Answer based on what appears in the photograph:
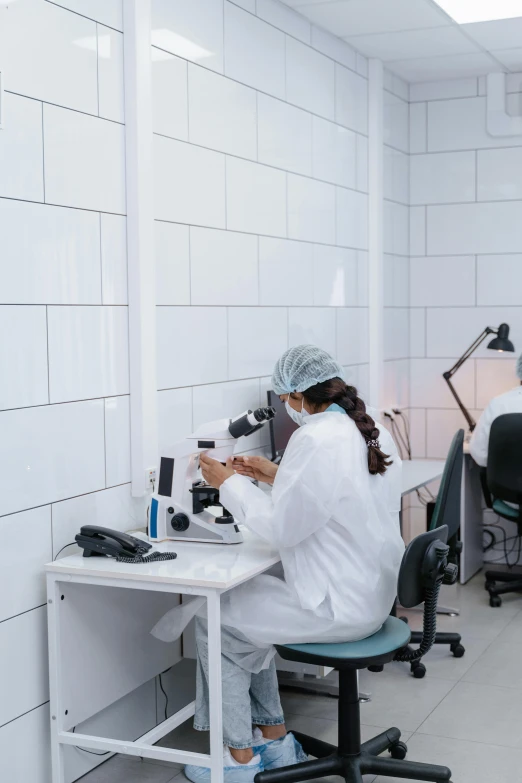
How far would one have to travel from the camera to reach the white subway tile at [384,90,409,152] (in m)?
4.76

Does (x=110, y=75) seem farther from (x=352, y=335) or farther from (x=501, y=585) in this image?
(x=501, y=585)

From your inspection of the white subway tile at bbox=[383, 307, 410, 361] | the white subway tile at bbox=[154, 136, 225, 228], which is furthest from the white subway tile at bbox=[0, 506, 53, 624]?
the white subway tile at bbox=[383, 307, 410, 361]

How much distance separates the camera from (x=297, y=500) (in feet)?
7.98

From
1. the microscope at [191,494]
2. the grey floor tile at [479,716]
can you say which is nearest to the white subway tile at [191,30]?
the microscope at [191,494]

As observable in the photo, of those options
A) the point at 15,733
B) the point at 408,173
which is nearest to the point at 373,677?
the point at 15,733

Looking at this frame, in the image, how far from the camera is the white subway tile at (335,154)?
4.04m

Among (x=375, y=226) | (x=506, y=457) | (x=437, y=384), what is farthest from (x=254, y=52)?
(x=437, y=384)

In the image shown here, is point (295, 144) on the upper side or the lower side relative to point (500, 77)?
lower

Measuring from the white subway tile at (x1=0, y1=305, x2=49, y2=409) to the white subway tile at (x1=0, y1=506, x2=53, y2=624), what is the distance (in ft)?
0.98

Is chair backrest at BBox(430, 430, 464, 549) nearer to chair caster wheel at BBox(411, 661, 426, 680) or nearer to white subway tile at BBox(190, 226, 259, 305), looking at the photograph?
chair caster wheel at BBox(411, 661, 426, 680)

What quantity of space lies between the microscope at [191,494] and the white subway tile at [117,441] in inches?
6.8

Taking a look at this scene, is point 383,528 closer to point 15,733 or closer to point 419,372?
point 15,733

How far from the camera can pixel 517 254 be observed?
4891 millimetres

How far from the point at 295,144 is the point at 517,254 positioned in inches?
62.8
